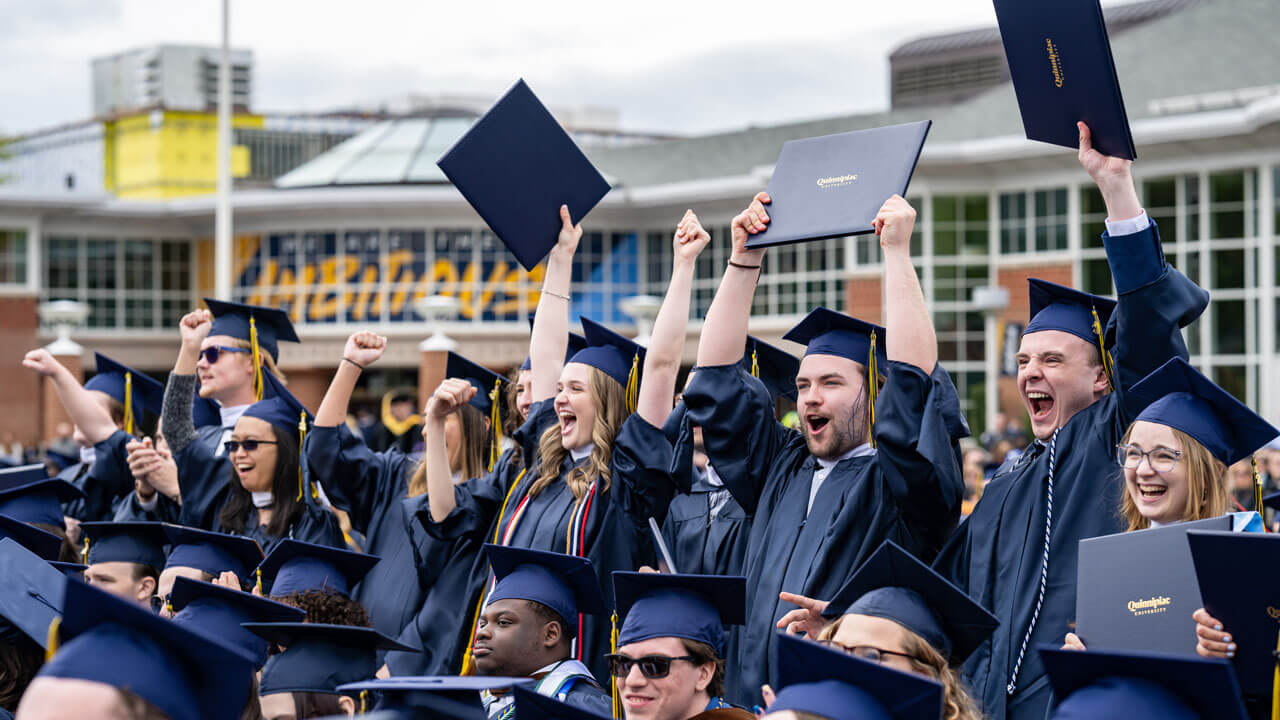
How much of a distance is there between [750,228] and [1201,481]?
1.53 m

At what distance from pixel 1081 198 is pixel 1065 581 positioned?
2152 cm

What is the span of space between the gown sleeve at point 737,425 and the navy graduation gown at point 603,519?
231 mm

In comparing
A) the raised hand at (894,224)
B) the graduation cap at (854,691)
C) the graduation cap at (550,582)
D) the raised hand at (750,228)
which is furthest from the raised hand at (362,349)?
the graduation cap at (854,691)

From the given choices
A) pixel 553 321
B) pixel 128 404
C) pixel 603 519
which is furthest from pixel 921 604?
pixel 128 404

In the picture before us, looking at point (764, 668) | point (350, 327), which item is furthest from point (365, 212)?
point (764, 668)

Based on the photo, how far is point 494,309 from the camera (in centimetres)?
3073

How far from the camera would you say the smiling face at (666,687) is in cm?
347

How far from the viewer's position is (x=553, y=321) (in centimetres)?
520

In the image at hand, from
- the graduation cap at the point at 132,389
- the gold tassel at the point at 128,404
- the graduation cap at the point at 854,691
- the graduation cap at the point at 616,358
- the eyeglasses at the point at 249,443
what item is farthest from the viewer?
the graduation cap at the point at 132,389

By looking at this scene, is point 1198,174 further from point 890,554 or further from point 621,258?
point 890,554

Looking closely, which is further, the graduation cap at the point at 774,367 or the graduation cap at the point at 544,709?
the graduation cap at the point at 774,367

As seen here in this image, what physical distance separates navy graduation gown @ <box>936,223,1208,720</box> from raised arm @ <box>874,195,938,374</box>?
1.61ft

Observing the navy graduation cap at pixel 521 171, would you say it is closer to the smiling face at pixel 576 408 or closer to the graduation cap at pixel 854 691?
the smiling face at pixel 576 408

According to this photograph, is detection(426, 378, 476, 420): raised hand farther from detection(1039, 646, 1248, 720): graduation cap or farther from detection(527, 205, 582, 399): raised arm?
detection(1039, 646, 1248, 720): graduation cap
